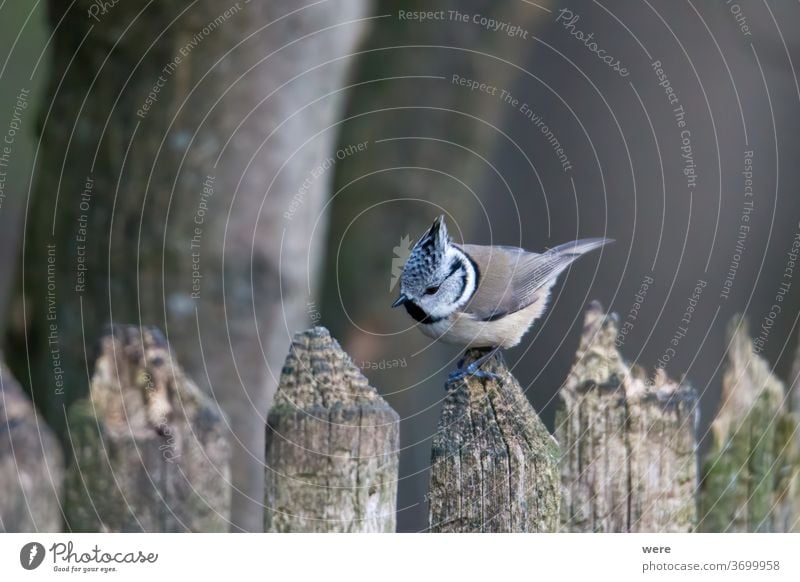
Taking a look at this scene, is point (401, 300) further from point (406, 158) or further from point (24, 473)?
point (406, 158)

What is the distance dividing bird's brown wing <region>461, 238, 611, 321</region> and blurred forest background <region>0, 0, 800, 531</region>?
1.27ft

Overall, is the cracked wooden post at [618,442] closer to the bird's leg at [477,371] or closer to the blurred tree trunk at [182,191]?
the bird's leg at [477,371]

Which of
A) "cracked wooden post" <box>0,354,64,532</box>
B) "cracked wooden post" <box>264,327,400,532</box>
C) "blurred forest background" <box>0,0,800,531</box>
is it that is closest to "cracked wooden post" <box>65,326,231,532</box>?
"cracked wooden post" <box>0,354,64,532</box>

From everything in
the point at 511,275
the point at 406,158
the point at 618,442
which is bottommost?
the point at 618,442

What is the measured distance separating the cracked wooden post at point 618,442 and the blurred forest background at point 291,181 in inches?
19.5

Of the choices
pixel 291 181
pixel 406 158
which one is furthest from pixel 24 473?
pixel 406 158

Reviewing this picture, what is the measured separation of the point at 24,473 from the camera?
7.03 feet

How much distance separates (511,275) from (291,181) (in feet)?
3.56

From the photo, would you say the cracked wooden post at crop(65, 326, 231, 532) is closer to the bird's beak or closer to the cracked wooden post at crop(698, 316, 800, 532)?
the bird's beak

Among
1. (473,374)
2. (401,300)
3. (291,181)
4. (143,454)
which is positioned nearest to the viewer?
(143,454)

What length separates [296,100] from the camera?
11.6 ft
